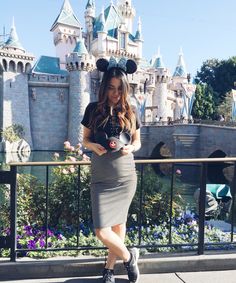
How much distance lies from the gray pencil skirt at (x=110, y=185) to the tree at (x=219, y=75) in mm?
45479

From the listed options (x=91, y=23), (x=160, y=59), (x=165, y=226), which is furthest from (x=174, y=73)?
(x=165, y=226)

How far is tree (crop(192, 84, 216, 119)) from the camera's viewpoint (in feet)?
143

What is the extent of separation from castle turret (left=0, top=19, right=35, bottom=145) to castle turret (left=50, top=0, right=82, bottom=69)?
9157 millimetres

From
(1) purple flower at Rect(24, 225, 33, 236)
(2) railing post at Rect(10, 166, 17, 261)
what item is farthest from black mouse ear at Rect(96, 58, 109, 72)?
(1) purple flower at Rect(24, 225, 33, 236)

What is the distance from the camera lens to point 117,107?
8.05 feet

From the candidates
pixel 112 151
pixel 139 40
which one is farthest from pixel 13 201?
pixel 139 40

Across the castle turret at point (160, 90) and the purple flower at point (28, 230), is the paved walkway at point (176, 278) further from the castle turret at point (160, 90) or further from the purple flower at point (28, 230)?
the castle turret at point (160, 90)

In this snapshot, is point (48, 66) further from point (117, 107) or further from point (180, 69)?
point (117, 107)

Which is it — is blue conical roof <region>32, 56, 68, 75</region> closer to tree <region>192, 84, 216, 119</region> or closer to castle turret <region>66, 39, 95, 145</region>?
castle turret <region>66, 39, 95, 145</region>

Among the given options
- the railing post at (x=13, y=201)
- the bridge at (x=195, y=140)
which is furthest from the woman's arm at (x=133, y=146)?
the bridge at (x=195, y=140)

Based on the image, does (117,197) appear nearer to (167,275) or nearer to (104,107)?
(104,107)

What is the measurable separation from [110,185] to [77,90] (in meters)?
31.3

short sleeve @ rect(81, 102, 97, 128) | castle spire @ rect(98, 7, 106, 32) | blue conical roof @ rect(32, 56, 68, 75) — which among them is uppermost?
castle spire @ rect(98, 7, 106, 32)

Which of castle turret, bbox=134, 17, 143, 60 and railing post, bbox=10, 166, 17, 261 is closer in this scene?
railing post, bbox=10, 166, 17, 261
